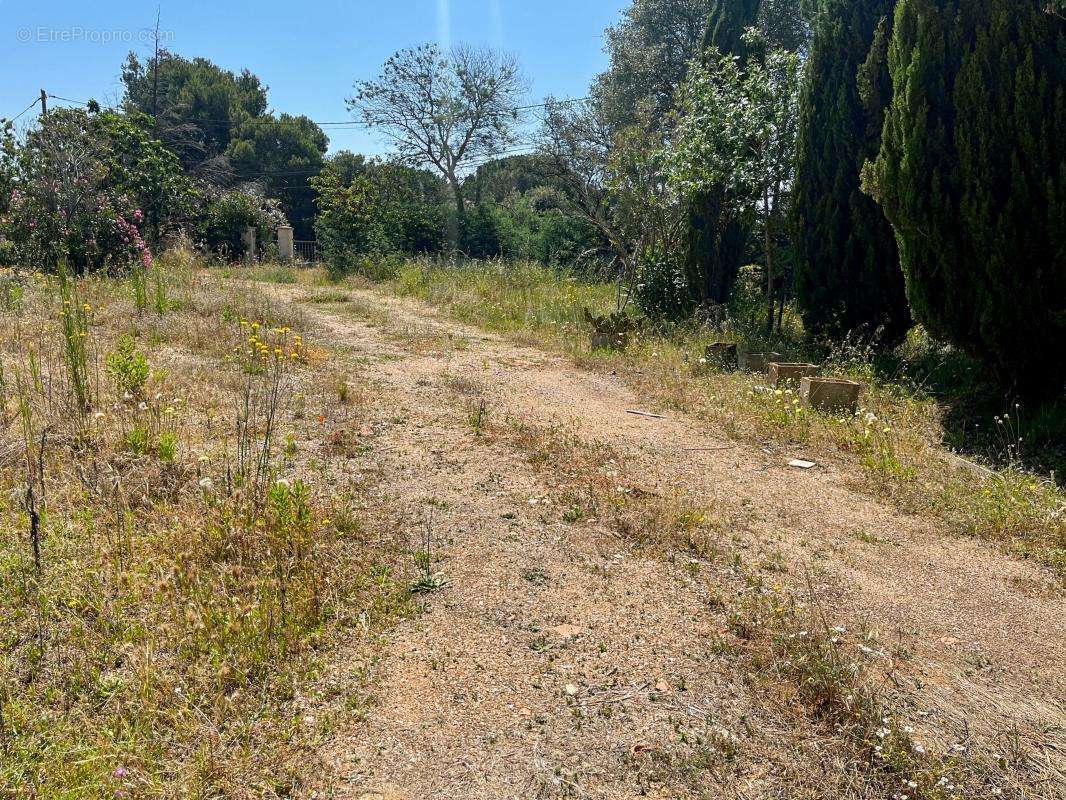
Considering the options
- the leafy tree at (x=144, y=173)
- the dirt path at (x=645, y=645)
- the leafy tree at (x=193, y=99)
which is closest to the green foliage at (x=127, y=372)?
the dirt path at (x=645, y=645)

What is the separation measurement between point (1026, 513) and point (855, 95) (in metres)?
4.73

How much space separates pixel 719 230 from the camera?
8789mm

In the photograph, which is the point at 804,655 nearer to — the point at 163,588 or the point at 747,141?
the point at 163,588

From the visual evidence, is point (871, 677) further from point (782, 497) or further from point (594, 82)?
point (594, 82)

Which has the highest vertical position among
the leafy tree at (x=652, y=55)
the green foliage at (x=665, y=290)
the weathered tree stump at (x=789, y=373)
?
the leafy tree at (x=652, y=55)

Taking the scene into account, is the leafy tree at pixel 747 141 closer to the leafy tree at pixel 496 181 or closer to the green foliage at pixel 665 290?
the green foliage at pixel 665 290

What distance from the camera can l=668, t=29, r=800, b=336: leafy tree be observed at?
7.44 metres

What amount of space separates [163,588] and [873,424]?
14.1 ft

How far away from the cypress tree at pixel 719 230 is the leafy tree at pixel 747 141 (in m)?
0.15

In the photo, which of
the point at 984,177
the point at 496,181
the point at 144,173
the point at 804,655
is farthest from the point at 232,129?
the point at 804,655

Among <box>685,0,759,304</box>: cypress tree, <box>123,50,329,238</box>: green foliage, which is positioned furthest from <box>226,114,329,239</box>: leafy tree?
<box>685,0,759,304</box>: cypress tree

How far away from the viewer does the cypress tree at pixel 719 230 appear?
8672mm

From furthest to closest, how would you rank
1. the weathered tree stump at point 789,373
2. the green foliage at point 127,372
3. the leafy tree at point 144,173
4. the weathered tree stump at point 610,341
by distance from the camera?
the leafy tree at point 144,173 < the weathered tree stump at point 610,341 < the weathered tree stump at point 789,373 < the green foliage at point 127,372

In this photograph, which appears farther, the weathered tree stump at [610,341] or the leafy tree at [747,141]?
the weathered tree stump at [610,341]
